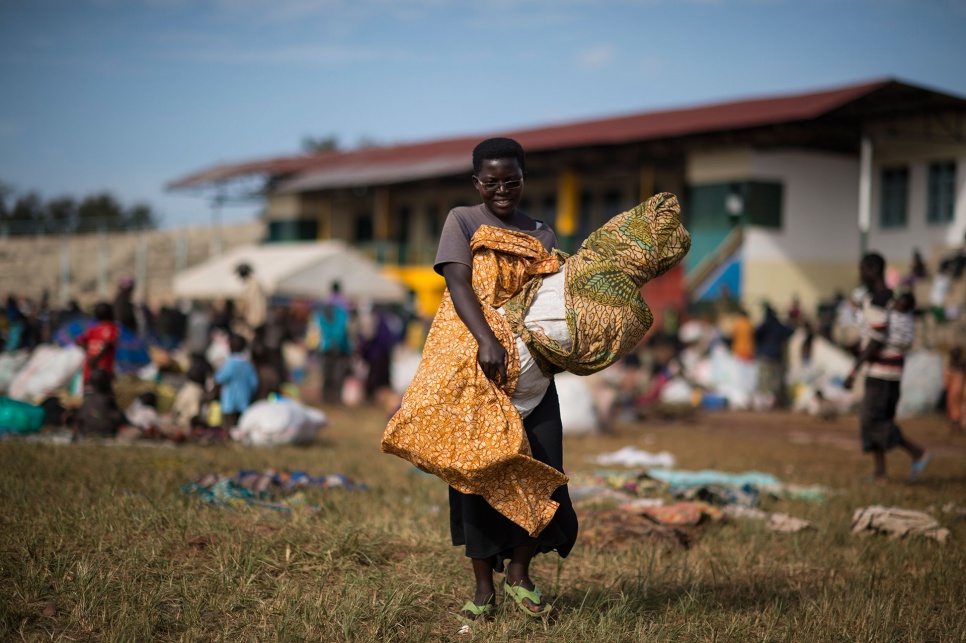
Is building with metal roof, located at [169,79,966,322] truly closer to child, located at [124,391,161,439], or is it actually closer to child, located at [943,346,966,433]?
child, located at [943,346,966,433]

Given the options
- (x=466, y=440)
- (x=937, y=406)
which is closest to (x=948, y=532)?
(x=466, y=440)

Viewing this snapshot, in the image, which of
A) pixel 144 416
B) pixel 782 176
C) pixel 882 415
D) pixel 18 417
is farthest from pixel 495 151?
pixel 782 176

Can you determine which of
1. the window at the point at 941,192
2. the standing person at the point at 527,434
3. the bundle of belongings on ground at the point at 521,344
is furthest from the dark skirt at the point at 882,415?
the window at the point at 941,192

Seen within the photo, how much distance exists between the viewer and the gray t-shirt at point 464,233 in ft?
11.7

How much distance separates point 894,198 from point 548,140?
8.98 meters

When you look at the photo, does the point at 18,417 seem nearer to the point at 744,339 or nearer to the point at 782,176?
the point at 744,339

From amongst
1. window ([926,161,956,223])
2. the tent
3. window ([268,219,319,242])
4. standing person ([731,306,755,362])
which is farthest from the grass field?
window ([268,219,319,242])

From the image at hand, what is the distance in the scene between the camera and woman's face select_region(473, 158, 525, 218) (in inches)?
143

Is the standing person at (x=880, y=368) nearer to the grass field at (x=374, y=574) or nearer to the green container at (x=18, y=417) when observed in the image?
the grass field at (x=374, y=574)

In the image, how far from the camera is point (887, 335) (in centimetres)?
762

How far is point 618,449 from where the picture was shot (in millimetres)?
10375

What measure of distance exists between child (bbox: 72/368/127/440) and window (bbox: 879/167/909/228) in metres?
20.0

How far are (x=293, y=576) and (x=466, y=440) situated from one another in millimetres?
1293

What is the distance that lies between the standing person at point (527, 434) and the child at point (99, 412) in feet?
18.9
